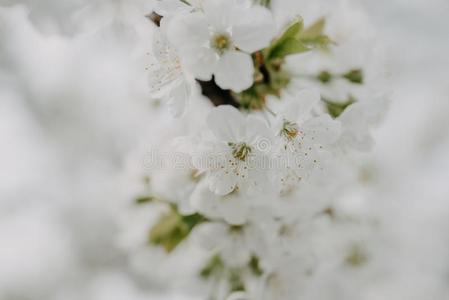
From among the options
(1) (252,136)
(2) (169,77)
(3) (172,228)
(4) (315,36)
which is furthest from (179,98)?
(3) (172,228)

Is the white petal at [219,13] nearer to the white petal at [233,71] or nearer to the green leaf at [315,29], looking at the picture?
the white petal at [233,71]

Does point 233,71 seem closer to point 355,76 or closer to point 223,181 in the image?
point 223,181

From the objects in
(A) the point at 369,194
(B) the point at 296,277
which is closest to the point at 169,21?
(B) the point at 296,277

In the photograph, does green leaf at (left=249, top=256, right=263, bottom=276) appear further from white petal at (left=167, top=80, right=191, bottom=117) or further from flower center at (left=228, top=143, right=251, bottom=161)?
white petal at (left=167, top=80, right=191, bottom=117)

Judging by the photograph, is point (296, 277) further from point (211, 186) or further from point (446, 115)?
point (446, 115)

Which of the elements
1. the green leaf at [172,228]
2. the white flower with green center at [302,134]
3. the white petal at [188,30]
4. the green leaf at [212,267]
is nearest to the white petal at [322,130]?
the white flower with green center at [302,134]

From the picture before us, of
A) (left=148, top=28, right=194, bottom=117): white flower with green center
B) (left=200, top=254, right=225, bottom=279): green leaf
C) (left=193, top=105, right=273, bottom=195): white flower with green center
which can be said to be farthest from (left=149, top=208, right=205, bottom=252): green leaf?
(left=148, top=28, right=194, bottom=117): white flower with green center
